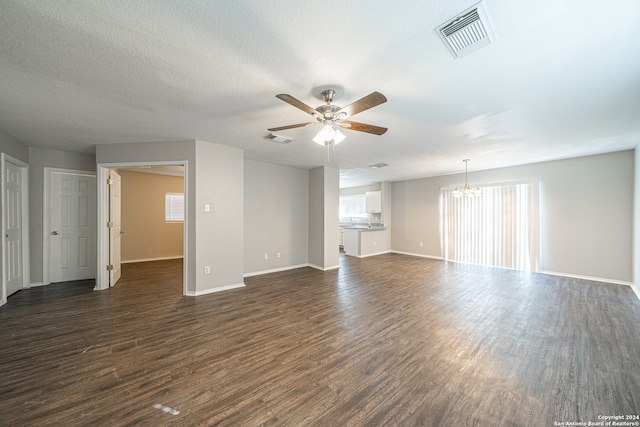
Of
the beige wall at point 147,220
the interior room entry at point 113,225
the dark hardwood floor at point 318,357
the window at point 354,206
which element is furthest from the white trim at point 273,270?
the window at point 354,206

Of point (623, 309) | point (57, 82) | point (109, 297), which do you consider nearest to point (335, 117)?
point (57, 82)

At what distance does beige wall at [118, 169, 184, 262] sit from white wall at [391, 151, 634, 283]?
879 cm

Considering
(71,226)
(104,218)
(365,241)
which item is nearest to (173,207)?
(71,226)

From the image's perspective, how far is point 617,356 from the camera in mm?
2248

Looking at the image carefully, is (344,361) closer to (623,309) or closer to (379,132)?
(379,132)

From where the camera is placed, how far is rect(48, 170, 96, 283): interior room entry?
445 centimetres

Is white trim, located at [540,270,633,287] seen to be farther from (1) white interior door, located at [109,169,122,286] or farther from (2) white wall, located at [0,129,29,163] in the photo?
(2) white wall, located at [0,129,29,163]

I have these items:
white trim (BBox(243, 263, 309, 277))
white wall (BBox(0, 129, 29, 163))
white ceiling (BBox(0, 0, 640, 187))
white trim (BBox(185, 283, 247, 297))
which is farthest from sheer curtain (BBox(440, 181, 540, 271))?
white wall (BBox(0, 129, 29, 163))

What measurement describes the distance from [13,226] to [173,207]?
334cm

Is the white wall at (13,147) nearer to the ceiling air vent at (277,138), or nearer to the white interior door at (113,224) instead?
the white interior door at (113,224)

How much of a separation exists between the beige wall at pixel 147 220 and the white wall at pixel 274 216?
127 inches

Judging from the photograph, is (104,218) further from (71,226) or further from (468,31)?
(468,31)

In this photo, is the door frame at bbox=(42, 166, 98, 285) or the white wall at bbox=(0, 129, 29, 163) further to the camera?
the door frame at bbox=(42, 166, 98, 285)

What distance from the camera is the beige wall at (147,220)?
628 cm
